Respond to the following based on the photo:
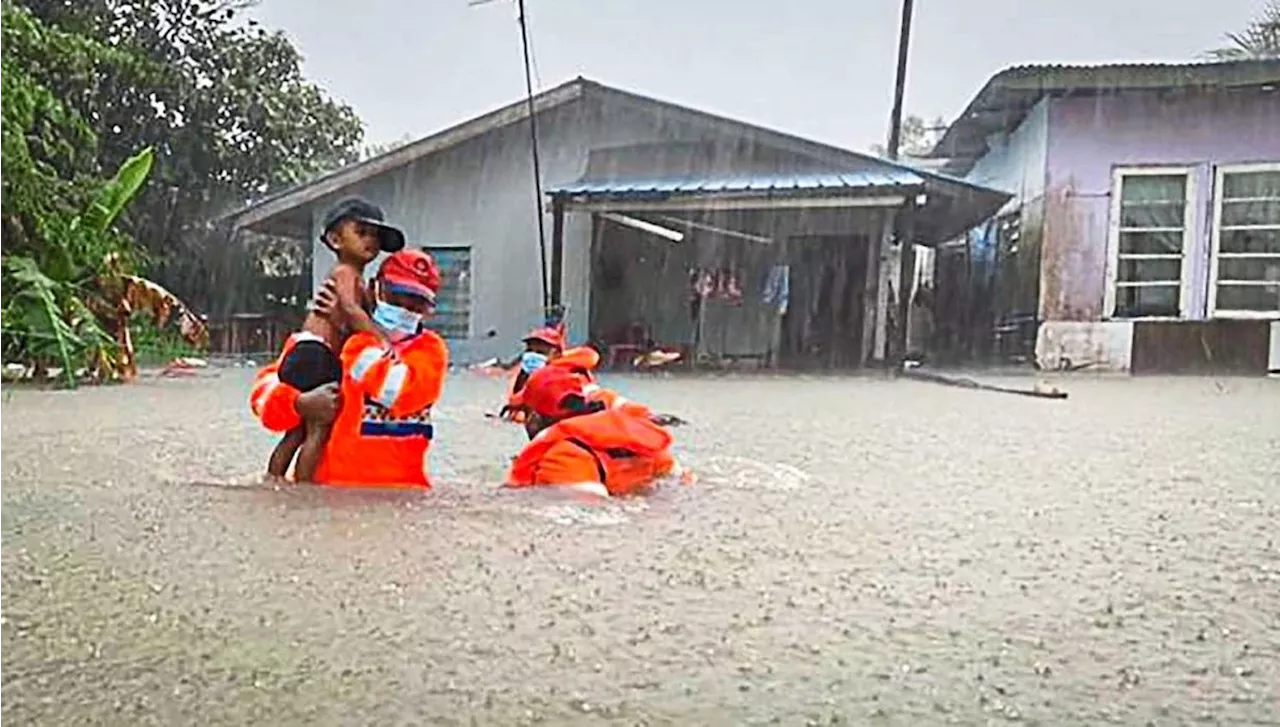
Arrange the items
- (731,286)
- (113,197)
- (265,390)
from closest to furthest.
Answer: (265,390) < (113,197) < (731,286)

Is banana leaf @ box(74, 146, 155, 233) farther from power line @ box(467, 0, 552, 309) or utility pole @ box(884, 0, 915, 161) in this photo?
utility pole @ box(884, 0, 915, 161)

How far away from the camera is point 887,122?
23578 millimetres

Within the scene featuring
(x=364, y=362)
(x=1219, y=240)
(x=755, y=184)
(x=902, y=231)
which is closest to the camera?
(x=364, y=362)

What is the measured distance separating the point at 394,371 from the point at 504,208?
1215cm

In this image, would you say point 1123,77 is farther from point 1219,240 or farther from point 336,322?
point 336,322

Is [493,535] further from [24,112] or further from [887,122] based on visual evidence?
[887,122]

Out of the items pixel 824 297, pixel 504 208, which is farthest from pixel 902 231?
pixel 504 208

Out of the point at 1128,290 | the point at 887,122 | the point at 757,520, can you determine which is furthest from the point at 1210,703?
the point at 887,122

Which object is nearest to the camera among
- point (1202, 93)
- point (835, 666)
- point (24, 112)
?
point (835, 666)

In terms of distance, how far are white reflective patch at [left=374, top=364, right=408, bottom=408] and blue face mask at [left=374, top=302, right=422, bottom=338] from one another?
114 mm

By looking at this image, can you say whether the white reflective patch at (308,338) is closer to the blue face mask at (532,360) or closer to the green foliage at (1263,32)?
the blue face mask at (532,360)

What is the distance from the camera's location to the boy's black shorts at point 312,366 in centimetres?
394

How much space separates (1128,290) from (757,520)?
1146 cm

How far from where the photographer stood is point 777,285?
1734cm
